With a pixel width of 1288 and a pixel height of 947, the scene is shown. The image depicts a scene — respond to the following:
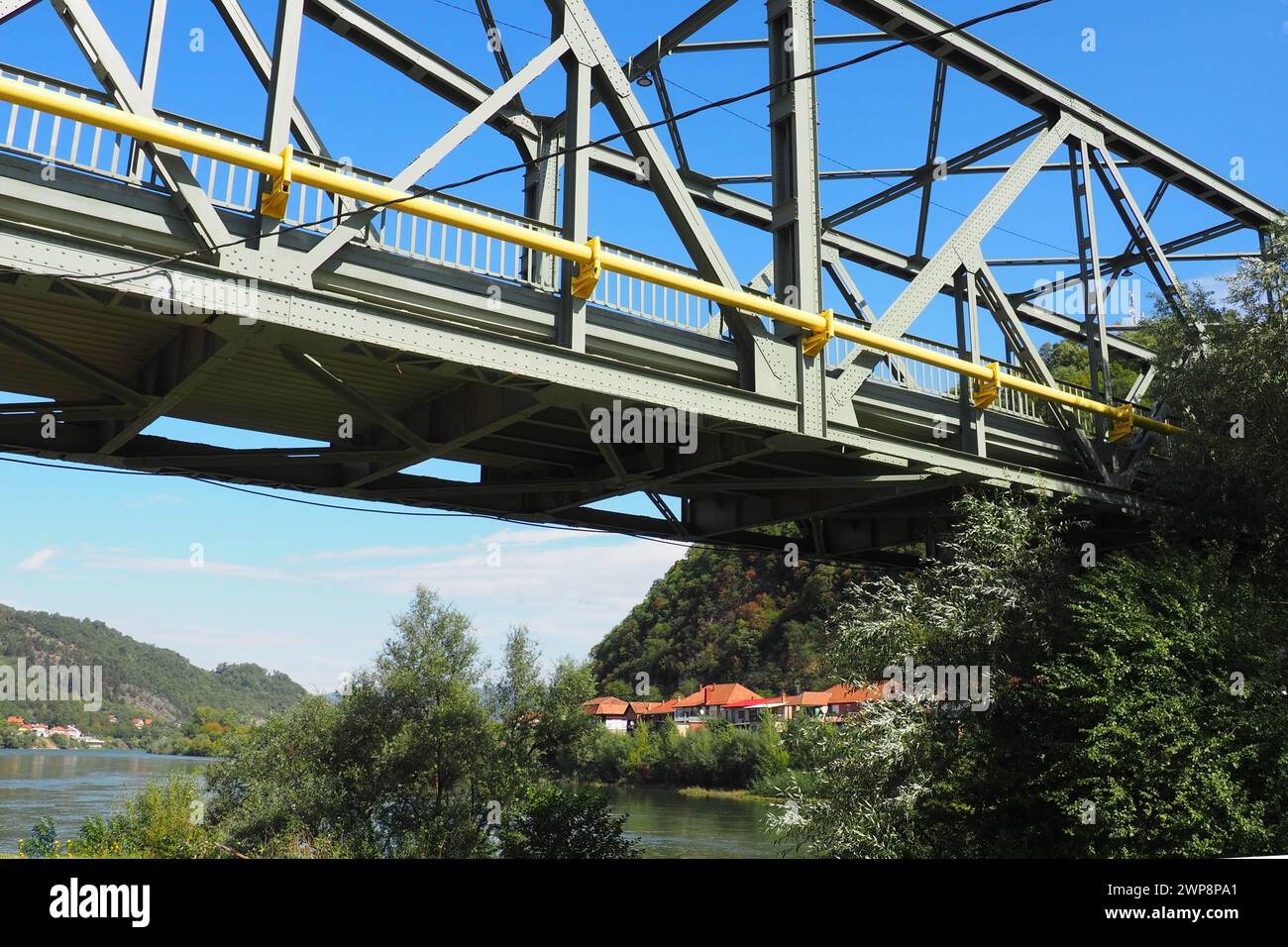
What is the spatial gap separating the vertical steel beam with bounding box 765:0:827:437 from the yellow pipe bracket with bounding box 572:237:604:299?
132 inches

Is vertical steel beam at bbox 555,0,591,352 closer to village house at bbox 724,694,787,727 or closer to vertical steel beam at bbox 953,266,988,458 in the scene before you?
vertical steel beam at bbox 953,266,988,458

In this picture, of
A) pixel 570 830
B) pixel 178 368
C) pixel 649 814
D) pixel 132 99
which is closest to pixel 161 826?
pixel 570 830

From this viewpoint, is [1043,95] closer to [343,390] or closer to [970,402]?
[970,402]

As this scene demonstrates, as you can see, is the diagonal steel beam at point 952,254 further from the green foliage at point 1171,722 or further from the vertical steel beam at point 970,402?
the green foliage at point 1171,722

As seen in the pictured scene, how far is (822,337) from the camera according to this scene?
1345 centimetres

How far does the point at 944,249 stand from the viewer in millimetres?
15891

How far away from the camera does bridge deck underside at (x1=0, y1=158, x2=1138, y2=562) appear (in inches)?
366

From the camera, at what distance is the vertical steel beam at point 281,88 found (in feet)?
31.9

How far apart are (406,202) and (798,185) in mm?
6077

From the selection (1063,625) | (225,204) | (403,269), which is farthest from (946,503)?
(225,204)

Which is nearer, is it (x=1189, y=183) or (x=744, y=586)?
(x=1189, y=183)

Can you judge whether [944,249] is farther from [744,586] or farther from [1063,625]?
[744,586]

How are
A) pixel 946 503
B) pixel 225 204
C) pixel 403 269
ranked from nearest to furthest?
pixel 225 204, pixel 403 269, pixel 946 503
